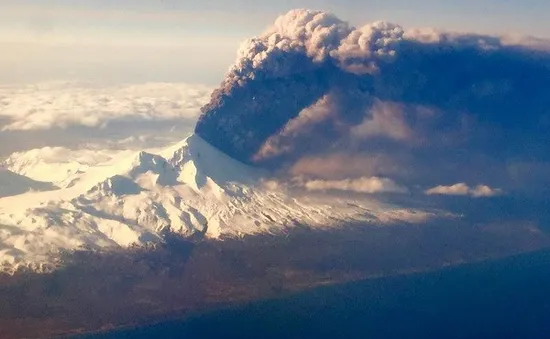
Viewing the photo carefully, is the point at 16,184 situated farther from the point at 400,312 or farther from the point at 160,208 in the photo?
the point at 400,312

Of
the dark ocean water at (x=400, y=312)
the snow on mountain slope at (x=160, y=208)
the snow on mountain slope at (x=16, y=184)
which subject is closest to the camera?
the dark ocean water at (x=400, y=312)

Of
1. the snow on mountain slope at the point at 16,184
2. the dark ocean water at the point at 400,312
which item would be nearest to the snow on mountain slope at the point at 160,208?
the snow on mountain slope at the point at 16,184

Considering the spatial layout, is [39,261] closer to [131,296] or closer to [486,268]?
[131,296]

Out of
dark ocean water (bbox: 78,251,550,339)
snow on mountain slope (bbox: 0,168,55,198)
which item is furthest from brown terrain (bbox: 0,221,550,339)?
snow on mountain slope (bbox: 0,168,55,198)

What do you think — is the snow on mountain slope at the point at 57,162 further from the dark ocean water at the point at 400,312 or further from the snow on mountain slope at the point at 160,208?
the dark ocean water at the point at 400,312

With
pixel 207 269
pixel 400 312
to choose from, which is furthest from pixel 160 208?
pixel 400 312

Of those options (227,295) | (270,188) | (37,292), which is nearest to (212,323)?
(227,295)
